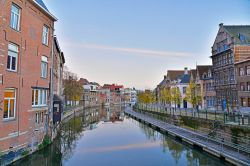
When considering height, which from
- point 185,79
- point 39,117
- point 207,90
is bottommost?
point 39,117

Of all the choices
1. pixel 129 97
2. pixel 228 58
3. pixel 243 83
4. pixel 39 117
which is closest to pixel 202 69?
pixel 228 58

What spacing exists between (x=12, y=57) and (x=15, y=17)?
106 inches

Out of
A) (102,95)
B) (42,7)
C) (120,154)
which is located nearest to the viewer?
(42,7)

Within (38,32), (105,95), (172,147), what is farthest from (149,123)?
(105,95)

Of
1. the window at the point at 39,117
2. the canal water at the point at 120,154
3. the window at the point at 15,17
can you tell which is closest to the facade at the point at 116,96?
the canal water at the point at 120,154

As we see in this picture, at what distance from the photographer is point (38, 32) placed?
18.0 metres

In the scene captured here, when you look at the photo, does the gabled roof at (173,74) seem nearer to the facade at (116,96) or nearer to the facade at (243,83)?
the facade at (243,83)

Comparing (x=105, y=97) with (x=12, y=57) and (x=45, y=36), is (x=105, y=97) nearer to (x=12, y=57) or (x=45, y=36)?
(x=45, y=36)

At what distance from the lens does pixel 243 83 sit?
107ft

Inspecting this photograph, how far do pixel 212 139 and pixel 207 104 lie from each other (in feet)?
92.0

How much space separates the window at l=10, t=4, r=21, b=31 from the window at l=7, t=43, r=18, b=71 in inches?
50.9

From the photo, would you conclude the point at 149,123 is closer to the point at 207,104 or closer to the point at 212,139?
the point at 207,104

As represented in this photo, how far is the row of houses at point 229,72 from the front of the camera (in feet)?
107

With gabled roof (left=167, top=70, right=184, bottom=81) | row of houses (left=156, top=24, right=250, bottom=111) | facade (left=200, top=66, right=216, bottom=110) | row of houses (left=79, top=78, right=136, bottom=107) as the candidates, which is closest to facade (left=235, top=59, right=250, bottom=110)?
row of houses (left=156, top=24, right=250, bottom=111)
